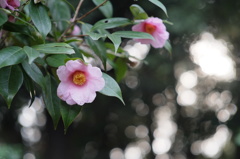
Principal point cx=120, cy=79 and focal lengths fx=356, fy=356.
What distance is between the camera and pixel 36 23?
0.83m

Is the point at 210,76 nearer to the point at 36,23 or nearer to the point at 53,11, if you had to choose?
the point at 53,11

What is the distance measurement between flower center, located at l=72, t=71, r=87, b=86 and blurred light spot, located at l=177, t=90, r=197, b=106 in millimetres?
3417

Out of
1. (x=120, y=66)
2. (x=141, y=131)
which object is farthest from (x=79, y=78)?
(x=141, y=131)

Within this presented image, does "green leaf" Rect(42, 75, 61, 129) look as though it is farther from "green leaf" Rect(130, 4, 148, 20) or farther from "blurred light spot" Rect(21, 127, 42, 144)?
"blurred light spot" Rect(21, 127, 42, 144)

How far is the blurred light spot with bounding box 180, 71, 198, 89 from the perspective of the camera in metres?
3.91

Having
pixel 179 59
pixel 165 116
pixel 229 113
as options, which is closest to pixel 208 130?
pixel 229 113

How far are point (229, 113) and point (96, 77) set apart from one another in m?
2.99

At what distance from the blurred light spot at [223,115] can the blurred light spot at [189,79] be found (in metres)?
0.49

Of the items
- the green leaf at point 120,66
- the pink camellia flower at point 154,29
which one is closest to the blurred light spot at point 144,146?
the green leaf at point 120,66

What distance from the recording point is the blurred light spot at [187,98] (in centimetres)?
421

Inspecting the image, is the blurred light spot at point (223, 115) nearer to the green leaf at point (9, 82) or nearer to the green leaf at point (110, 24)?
the green leaf at point (110, 24)

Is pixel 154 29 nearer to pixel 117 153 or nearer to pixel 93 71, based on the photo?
pixel 93 71

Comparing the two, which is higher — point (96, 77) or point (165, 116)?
point (96, 77)

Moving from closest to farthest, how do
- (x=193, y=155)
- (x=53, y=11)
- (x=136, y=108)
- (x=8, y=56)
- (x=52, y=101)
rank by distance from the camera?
(x=8, y=56)
(x=52, y=101)
(x=53, y=11)
(x=136, y=108)
(x=193, y=155)
